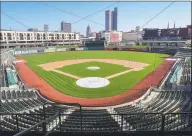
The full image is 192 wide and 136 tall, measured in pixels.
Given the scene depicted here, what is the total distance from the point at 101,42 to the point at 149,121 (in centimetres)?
4685

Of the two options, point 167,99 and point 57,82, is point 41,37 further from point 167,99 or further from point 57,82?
point 167,99

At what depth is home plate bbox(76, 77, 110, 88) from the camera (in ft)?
57.9

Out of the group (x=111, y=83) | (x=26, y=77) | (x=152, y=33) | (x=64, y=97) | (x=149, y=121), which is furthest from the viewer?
(x=152, y=33)

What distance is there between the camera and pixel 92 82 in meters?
18.6

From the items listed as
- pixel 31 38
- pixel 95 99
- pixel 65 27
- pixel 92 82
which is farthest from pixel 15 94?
pixel 65 27

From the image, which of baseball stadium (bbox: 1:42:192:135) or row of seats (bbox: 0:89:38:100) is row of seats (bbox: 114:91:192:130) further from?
row of seats (bbox: 0:89:38:100)

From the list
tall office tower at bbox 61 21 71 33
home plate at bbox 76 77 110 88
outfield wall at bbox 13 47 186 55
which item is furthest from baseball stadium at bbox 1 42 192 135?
tall office tower at bbox 61 21 71 33

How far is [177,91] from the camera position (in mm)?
13258

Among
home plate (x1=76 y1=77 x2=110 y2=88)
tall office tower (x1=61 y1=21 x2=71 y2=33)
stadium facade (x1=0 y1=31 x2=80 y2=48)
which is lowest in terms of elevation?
home plate (x1=76 y1=77 x2=110 y2=88)

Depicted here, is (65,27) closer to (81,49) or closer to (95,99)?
(81,49)

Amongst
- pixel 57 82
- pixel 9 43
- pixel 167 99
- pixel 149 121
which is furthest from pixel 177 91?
pixel 9 43

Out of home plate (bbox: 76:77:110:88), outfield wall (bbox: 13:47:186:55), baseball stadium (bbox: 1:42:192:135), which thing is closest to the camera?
baseball stadium (bbox: 1:42:192:135)

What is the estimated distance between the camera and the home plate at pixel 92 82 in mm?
17641

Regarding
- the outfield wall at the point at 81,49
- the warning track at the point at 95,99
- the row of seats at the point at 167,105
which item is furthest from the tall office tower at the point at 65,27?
the row of seats at the point at 167,105
